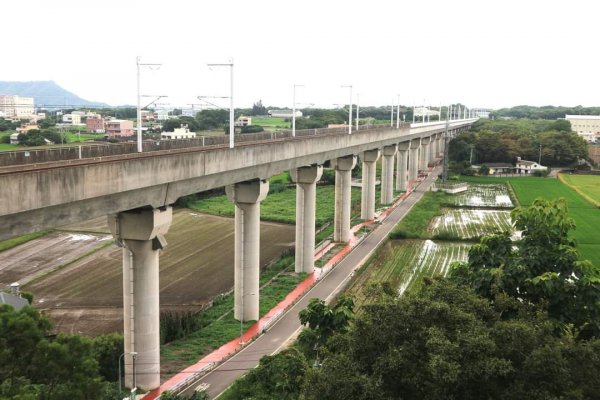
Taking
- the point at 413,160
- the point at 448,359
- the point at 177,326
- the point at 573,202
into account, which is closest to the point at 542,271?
the point at 448,359

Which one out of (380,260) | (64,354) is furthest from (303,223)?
(64,354)

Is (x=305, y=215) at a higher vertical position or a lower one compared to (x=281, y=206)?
higher

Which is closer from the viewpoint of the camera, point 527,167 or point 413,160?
point 413,160

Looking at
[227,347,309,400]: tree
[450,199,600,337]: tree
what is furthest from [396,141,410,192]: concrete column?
[227,347,309,400]: tree

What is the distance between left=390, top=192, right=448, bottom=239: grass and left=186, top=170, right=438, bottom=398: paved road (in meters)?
1.62

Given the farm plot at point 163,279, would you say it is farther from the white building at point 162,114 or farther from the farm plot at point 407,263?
the white building at point 162,114

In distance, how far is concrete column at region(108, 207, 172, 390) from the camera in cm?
2411

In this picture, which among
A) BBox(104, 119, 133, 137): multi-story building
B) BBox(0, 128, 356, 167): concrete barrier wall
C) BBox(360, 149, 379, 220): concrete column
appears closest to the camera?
BBox(0, 128, 356, 167): concrete barrier wall

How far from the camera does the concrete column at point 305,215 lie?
43.5 metres

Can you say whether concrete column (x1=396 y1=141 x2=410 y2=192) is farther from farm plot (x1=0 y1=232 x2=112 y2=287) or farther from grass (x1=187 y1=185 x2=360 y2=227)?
farm plot (x1=0 y1=232 x2=112 y2=287)

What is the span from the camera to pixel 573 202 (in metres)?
77.9

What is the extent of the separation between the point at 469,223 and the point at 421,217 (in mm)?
5217

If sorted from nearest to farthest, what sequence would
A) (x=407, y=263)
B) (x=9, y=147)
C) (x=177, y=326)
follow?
(x=177, y=326) < (x=407, y=263) < (x=9, y=147)

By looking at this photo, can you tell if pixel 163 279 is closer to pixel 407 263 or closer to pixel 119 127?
pixel 407 263
